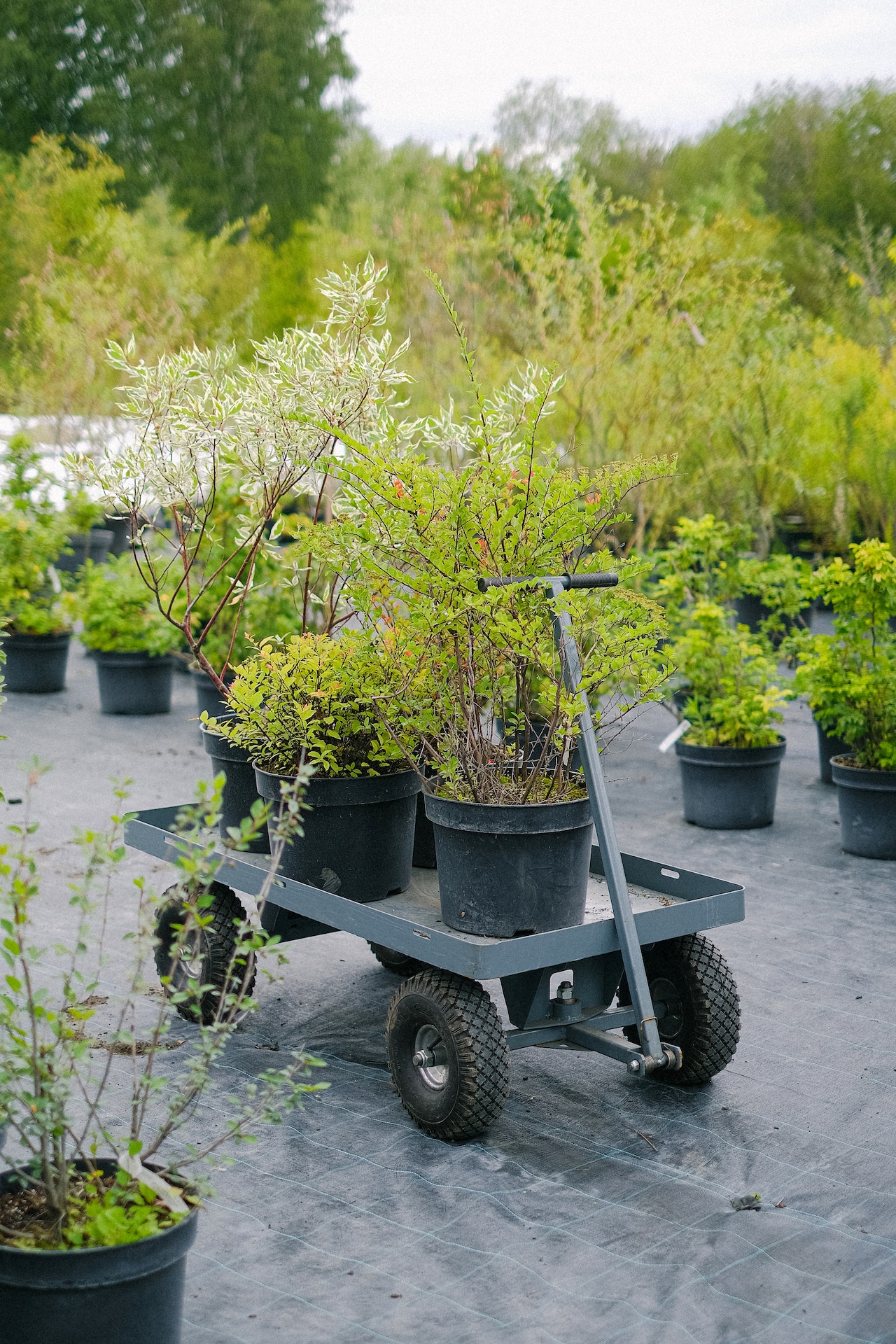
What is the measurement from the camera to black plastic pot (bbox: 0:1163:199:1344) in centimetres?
191

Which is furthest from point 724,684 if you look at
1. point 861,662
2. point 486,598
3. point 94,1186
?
point 94,1186

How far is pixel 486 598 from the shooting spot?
2.97 meters

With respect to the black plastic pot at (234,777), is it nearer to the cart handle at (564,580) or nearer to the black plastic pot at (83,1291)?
the cart handle at (564,580)

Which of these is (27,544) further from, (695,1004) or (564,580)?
(695,1004)

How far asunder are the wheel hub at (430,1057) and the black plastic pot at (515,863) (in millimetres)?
269

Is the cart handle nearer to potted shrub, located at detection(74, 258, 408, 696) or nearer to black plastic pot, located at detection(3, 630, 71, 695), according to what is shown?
potted shrub, located at detection(74, 258, 408, 696)

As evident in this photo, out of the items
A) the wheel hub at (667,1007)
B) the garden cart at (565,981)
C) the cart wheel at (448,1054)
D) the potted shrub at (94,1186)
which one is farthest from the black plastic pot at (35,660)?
the potted shrub at (94,1186)

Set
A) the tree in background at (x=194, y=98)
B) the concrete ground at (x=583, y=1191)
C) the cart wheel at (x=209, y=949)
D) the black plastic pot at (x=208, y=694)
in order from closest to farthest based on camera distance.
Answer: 1. the concrete ground at (x=583, y=1191)
2. the cart wheel at (x=209, y=949)
3. the black plastic pot at (x=208, y=694)
4. the tree in background at (x=194, y=98)

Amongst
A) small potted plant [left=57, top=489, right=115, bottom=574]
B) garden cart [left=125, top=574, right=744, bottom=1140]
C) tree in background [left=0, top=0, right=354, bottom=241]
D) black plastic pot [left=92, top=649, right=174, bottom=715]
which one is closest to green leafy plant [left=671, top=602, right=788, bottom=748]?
garden cart [left=125, top=574, right=744, bottom=1140]

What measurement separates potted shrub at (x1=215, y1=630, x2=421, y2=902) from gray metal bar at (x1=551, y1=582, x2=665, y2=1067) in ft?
1.74

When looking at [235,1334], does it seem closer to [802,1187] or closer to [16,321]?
[802,1187]

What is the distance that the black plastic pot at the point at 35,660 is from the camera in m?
8.78

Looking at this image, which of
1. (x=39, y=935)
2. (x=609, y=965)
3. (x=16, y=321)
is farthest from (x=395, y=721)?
(x=16, y=321)

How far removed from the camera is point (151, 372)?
377cm
